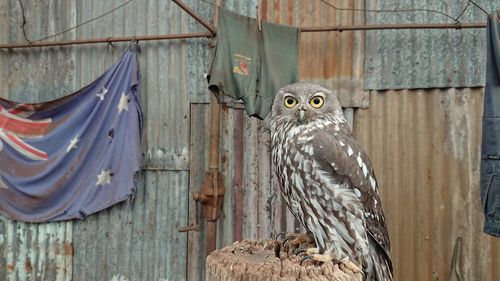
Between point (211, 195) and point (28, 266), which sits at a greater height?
point (211, 195)

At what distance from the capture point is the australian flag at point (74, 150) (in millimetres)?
5160

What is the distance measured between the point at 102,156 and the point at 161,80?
0.99 meters

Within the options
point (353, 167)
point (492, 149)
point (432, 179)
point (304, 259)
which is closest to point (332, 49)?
point (432, 179)

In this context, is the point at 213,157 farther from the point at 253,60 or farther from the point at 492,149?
the point at 492,149

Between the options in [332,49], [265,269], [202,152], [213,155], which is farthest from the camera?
[202,152]

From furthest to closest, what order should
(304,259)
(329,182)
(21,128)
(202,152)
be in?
(21,128) < (202,152) < (329,182) < (304,259)

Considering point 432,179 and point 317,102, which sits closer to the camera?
point 317,102

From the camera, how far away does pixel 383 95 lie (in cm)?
468

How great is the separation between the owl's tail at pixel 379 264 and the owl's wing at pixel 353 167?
0.05 meters

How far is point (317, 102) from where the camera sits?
3137 millimetres

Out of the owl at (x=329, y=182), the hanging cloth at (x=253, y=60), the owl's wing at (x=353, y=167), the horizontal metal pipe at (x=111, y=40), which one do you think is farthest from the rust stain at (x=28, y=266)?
the owl's wing at (x=353, y=167)

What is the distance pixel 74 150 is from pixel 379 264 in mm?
3465

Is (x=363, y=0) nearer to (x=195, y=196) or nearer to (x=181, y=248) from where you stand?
(x=195, y=196)

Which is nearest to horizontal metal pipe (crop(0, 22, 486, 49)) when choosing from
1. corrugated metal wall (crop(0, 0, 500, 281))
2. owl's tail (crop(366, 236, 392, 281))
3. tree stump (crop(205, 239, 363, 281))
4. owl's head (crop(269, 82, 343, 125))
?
corrugated metal wall (crop(0, 0, 500, 281))
